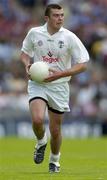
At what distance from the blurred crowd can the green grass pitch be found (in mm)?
1609

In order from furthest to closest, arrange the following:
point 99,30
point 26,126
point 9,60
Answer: point 99,30, point 9,60, point 26,126

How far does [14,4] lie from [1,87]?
5.46 meters

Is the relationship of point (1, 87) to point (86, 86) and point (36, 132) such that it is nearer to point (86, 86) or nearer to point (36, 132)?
point (86, 86)

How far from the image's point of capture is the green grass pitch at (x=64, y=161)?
39.8 ft

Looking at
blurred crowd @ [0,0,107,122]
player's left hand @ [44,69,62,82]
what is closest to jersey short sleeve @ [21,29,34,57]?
player's left hand @ [44,69,62,82]

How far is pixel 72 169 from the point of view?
14195mm

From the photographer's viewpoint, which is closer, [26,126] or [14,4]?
[26,126]

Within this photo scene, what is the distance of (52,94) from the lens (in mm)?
12883

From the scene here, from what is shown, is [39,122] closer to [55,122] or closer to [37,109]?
[37,109]

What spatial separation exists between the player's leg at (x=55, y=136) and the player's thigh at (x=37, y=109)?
1.12 feet

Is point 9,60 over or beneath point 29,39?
beneath

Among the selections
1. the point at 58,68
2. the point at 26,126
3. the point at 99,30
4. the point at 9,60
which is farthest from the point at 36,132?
the point at 99,30

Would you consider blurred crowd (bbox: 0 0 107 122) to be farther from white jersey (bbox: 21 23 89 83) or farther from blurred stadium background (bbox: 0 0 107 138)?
white jersey (bbox: 21 23 89 83)

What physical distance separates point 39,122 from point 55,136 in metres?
0.67
